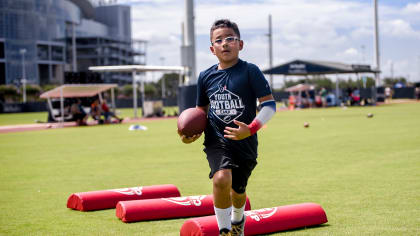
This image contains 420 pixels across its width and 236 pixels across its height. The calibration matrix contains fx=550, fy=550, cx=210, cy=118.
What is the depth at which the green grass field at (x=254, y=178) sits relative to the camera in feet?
21.2

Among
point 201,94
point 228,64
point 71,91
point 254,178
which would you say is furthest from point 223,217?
point 71,91

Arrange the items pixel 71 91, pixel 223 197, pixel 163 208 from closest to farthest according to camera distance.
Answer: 1. pixel 223 197
2. pixel 163 208
3. pixel 71 91

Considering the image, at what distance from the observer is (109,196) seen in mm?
A: 7535

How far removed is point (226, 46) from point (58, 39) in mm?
119623

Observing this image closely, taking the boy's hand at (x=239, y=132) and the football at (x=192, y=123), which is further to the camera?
the football at (x=192, y=123)

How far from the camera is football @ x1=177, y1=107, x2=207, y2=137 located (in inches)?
212

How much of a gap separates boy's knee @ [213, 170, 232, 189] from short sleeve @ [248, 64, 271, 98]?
0.81 meters

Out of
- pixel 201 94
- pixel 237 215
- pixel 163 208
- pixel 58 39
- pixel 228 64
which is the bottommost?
pixel 163 208

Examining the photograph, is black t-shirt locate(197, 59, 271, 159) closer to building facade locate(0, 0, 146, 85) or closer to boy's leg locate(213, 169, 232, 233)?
boy's leg locate(213, 169, 232, 233)

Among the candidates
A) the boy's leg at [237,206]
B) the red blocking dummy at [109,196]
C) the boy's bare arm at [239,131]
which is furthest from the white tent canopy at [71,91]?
the boy's bare arm at [239,131]

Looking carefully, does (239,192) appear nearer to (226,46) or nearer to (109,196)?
(226,46)

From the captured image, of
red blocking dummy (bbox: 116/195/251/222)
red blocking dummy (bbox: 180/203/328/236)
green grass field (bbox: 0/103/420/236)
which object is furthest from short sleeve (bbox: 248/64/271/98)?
red blocking dummy (bbox: 116/195/251/222)

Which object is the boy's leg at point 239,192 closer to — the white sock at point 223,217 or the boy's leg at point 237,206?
the boy's leg at point 237,206

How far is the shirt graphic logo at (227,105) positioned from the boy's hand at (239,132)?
356 mm
